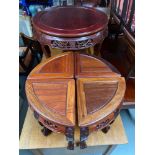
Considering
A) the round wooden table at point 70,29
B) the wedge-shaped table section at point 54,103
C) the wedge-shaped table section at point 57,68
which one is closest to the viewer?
the wedge-shaped table section at point 54,103

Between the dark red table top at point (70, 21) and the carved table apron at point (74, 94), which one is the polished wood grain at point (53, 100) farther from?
the dark red table top at point (70, 21)

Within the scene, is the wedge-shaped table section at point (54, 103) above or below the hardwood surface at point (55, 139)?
above

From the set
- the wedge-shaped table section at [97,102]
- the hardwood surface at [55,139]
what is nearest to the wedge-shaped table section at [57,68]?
the wedge-shaped table section at [97,102]

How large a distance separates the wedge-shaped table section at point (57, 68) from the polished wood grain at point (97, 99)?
0.11m

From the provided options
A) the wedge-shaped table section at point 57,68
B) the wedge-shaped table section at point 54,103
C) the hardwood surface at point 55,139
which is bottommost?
the hardwood surface at point 55,139

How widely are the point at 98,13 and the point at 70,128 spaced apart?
999 millimetres

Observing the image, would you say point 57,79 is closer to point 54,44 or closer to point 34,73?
point 34,73

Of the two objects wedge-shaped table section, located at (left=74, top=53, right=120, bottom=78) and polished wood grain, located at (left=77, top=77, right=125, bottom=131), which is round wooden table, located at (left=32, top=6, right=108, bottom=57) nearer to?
wedge-shaped table section, located at (left=74, top=53, right=120, bottom=78)

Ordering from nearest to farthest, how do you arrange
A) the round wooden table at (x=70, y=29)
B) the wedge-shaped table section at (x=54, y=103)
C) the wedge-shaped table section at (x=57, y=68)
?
1. the wedge-shaped table section at (x=54, y=103)
2. the wedge-shaped table section at (x=57, y=68)
3. the round wooden table at (x=70, y=29)

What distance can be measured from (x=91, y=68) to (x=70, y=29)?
0.33 m

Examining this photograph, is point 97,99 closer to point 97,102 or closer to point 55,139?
point 97,102

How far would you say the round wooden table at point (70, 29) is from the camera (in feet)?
3.91

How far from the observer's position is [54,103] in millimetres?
895

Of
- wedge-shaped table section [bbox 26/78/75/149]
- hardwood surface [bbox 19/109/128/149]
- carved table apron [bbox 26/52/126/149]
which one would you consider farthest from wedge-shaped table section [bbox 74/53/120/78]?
hardwood surface [bbox 19/109/128/149]
